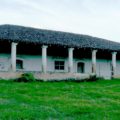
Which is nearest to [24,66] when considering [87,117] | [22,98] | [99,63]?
[99,63]

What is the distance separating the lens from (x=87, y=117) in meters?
10.9

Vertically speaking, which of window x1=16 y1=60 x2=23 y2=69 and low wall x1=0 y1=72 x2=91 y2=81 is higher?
window x1=16 y1=60 x2=23 y2=69

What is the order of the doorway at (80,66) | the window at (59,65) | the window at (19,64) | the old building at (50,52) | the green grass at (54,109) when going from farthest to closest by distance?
the doorway at (80,66)
the window at (59,65)
the window at (19,64)
the old building at (50,52)
the green grass at (54,109)

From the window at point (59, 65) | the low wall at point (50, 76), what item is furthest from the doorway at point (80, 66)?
the low wall at point (50, 76)

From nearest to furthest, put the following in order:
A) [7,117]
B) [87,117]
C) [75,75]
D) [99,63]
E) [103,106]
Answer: [7,117]
[87,117]
[103,106]
[75,75]
[99,63]

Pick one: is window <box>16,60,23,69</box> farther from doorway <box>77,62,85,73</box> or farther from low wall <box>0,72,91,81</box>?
doorway <box>77,62,85,73</box>

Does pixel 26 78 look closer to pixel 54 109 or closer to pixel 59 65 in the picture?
pixel 59 65

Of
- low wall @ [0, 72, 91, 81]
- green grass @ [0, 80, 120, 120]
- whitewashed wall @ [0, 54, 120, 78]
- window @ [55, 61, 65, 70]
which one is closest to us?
green grass @ [0, 80, 120, 120]

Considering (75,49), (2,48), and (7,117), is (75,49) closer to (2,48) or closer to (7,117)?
(2,48)

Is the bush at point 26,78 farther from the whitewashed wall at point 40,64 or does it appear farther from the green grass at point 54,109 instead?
the green grass at point 54,109

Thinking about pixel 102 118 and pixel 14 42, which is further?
pixel 14 42

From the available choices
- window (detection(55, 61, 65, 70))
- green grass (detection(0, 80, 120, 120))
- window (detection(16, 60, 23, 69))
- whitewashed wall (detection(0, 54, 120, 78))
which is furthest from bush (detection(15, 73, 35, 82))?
green grass (detection(0, 80, 120, 120))

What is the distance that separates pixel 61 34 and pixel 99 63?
189 inches

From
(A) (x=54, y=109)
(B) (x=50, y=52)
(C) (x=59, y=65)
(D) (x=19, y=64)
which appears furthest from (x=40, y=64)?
(A) (x=54, y=109)
